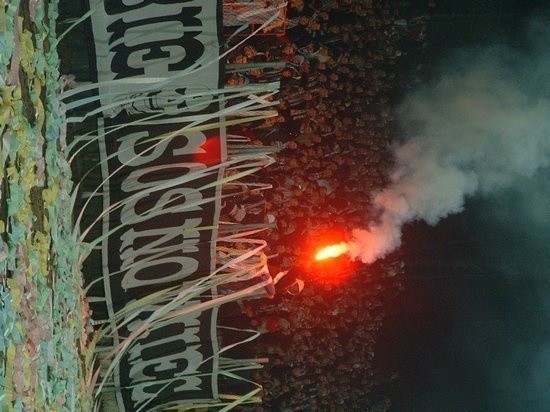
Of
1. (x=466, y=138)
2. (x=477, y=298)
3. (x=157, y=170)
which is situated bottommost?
(x=477, y=298)

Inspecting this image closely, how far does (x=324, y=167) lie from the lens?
518cm

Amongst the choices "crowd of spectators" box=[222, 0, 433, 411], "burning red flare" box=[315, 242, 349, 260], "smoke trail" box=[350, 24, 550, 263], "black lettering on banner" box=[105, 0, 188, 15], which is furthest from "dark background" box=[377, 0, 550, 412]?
"black lettering on banner" box=[105, 0, 188, 15]

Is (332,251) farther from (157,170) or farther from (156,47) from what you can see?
(156,47)

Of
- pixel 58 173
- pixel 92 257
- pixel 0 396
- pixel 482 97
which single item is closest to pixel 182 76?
pixel 58 173

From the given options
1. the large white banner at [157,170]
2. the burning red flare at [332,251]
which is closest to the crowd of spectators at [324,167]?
the burning red flare at [332,251]

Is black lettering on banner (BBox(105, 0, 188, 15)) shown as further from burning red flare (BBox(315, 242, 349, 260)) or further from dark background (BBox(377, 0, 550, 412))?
burning red flare (BBox(315, 242, 349, 260))

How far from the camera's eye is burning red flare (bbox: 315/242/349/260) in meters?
5.45

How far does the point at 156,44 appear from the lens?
12.3ft

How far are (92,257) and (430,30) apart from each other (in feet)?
8.74

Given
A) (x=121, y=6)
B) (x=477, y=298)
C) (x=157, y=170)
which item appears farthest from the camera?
(x=477, y=298)

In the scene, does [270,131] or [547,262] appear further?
[547,262]

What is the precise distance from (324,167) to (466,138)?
3.71 feet

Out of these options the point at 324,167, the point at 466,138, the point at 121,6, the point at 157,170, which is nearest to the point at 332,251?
the point at 324,167

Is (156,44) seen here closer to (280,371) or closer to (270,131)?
(270,131)
